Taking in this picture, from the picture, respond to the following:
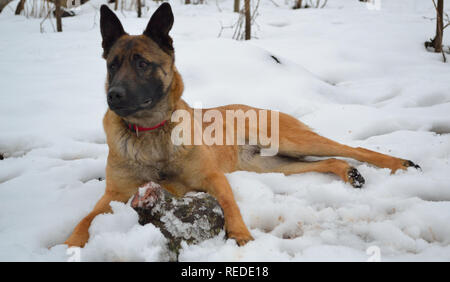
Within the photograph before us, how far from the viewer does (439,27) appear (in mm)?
6004

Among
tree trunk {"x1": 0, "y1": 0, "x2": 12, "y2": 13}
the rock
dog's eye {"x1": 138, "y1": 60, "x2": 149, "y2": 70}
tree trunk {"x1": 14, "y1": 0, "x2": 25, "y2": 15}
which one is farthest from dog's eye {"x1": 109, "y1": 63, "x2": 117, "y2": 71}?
tree trunk {"x1": 0, "y1": 0, "x2": 12, "y2": 13}

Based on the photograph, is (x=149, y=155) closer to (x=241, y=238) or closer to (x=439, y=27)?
(x=241, y=238)

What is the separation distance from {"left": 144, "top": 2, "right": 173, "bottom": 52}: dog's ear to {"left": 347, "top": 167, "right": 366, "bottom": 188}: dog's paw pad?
199 centimetres

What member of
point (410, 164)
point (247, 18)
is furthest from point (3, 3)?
point (410, 164)

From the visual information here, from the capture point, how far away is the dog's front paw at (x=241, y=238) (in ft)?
6.73

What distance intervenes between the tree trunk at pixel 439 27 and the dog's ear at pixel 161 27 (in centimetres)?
533

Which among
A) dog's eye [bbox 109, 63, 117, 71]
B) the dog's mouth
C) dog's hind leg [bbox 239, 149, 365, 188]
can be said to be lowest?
dog's hind leg [bbox 239, 149, 365, 188]

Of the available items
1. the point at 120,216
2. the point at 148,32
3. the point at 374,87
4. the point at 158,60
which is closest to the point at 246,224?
the point at 120,216

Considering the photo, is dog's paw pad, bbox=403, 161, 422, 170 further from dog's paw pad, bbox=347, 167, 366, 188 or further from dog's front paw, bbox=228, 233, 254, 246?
dog's front paw, bbox=228, 233, 254, 246

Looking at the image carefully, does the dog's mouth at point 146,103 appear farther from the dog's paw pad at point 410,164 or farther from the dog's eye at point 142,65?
the dog's paw pad at point 410,164

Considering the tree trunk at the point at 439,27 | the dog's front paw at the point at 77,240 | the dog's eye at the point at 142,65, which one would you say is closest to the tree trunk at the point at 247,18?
the tree trunk at the point at 439,27

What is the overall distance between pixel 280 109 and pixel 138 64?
2.65m

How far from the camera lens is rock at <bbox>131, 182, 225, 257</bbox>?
1.95 metres
